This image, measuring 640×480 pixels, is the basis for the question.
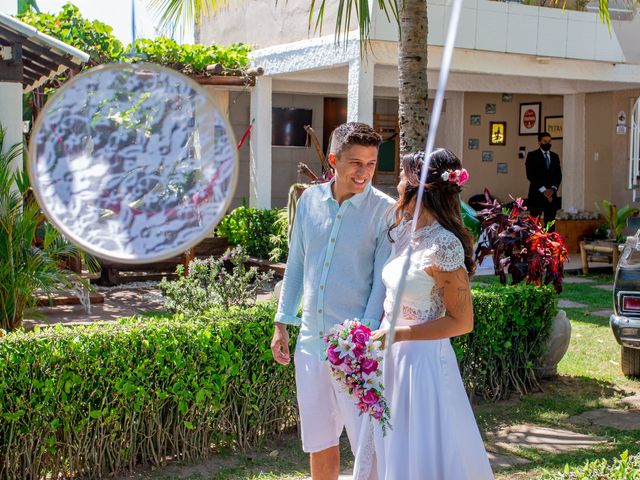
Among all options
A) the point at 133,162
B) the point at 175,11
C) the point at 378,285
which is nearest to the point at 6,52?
the point at 175,11

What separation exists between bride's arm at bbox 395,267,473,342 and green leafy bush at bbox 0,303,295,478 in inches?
75.1

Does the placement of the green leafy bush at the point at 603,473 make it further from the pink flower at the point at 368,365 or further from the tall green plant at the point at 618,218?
the tall green plant at the point at 618,218

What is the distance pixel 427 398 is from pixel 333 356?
1.45 feet

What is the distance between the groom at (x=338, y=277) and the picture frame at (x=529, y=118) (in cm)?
1535

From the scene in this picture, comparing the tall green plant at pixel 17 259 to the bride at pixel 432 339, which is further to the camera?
the tall green plant at pixel 17 259

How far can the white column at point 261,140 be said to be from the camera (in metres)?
13.8

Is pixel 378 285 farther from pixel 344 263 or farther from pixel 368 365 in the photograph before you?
pixel 368 365

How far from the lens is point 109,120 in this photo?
2.36 m

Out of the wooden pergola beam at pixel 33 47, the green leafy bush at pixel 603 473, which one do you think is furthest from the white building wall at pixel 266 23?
the green leafy bush at pixel 603 473

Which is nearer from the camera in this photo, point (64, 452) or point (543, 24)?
point (64, 452)

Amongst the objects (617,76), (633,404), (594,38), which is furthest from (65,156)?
(617,76)

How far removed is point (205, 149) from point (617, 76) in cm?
1313

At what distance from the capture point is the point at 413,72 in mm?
6844

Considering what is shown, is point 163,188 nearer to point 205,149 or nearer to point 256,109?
point 205,149
